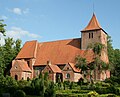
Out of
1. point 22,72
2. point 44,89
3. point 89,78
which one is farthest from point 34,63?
point 44,89

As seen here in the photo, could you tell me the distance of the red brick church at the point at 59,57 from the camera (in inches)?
2211

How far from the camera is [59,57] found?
198 ft

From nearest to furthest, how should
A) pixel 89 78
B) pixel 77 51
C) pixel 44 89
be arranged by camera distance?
pixel 44 89
pixel 89 78
pixel 77 51

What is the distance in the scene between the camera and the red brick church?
184 ft

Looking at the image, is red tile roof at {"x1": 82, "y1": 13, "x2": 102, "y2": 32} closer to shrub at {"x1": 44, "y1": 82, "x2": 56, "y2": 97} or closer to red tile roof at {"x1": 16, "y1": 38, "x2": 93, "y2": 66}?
red tile roof at {"x1": 16, "y1": 38, "x2": 93, "y2": 66}

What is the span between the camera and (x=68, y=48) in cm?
6138

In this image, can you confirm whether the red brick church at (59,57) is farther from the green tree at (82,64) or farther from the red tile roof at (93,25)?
the green tree at (82,64)

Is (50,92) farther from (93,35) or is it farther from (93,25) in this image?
(93,25)

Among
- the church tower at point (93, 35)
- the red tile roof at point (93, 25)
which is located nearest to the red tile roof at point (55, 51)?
the church tower at point (93, 35)

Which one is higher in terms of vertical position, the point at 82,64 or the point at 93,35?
the point at 93,35

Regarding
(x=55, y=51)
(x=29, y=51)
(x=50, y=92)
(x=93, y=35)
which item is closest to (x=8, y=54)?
(x=29, y=51)

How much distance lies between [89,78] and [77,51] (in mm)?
7845

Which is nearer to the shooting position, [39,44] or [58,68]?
[58,68]

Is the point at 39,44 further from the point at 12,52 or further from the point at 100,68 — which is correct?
the point at 100,68
